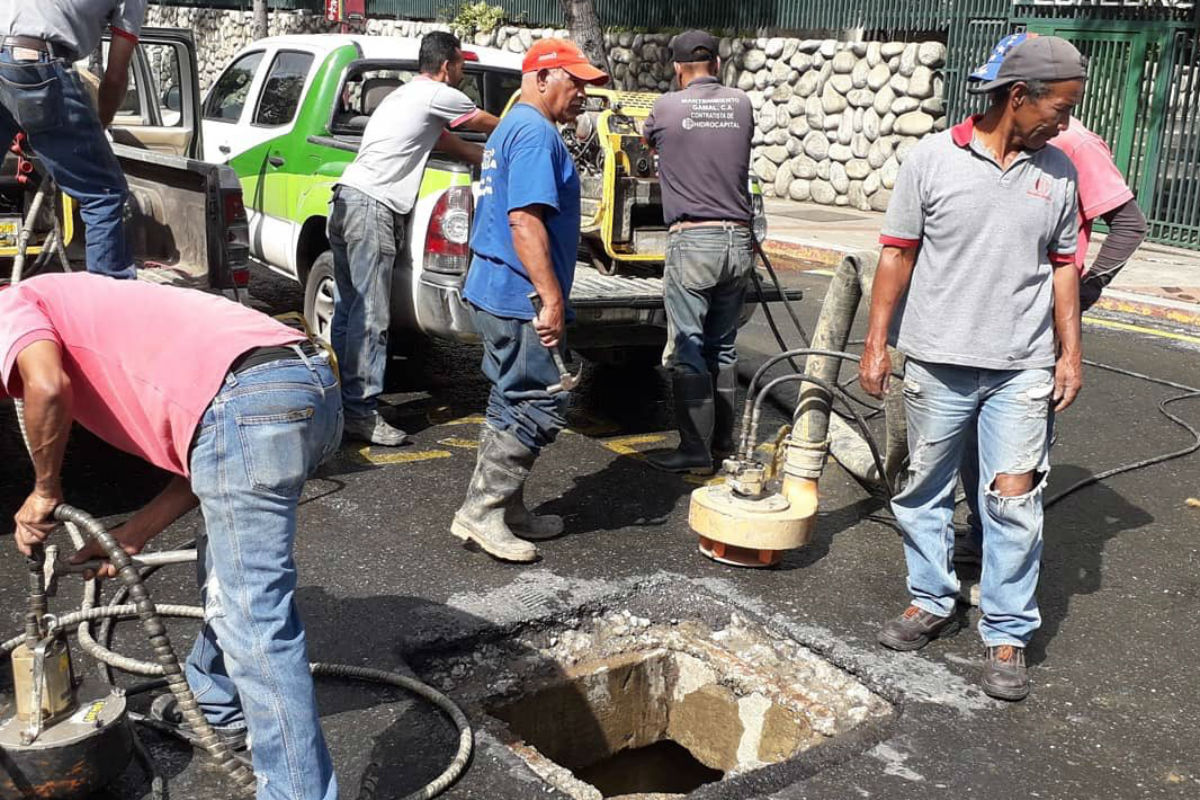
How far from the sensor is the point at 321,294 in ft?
23.4

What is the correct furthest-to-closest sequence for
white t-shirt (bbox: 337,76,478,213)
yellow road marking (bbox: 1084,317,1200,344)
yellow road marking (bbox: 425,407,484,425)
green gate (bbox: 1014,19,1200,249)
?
green gate (bbox: 1014,19,1200,249) → yellow road marking (bbox: 1084,317,1200,344) → yellow road marking (bbox: 425,407,484,425) → white t-shirt (bbox: 337,76,478,213)

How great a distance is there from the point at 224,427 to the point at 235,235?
321 cm

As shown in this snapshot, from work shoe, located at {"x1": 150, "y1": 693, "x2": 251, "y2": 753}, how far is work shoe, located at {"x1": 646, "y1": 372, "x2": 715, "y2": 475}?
121 inches

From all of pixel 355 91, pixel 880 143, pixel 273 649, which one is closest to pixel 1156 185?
pixel 880 143

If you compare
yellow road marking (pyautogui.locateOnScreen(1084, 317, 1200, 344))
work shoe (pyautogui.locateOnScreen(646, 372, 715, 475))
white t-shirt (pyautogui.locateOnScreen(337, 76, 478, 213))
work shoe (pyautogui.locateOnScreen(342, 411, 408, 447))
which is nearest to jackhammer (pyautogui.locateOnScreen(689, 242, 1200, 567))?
work shoe (pyautogui.locateOnScreen(646, 372, 715, 475))

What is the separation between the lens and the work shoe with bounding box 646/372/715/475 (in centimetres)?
614

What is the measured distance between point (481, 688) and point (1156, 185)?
12857mm

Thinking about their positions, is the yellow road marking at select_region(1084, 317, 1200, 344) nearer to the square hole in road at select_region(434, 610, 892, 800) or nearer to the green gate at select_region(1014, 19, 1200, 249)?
the green gate at select_region(1014, 19, 1200, 249)

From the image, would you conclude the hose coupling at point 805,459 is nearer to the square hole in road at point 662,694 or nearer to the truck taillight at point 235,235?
the square hole in road at point 662,694

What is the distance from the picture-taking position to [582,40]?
16406mm

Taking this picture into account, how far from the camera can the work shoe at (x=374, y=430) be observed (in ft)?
21.0

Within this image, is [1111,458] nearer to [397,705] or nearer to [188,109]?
[397,705]

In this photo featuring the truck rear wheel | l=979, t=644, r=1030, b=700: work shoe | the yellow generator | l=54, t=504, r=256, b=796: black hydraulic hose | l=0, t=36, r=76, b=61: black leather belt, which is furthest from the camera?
the yellow generator

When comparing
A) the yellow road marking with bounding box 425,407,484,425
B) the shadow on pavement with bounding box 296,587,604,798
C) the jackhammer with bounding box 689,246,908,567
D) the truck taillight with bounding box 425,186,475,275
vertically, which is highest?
the truck taillight with bounding box 425,186,475,275
